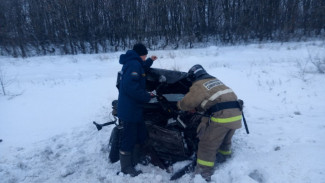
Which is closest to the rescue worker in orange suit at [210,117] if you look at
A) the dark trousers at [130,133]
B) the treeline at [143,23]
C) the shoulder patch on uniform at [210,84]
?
the shoulder patch on uniform at [210,84]

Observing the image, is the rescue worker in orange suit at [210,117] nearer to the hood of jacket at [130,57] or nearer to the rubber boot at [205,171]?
the rubber boot at [205,171]

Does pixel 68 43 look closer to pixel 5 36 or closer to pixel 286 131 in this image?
pixel 5 36

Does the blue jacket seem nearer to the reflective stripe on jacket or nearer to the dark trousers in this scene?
the dark trousers

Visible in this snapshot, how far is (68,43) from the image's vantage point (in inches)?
574

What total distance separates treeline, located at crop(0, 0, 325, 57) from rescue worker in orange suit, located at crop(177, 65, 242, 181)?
11.9m

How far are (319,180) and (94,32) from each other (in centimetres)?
1451

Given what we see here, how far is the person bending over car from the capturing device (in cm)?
303

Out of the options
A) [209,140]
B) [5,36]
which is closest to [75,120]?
[209,140]

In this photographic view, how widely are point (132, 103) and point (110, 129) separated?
165 cm

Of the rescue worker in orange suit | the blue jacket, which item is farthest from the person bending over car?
the rescue worker in orange suit

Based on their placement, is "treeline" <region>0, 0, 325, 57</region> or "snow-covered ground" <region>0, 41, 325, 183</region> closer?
"snow-covered ground" <region>0, 41, 325, 183</region>

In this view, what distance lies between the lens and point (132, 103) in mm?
3135

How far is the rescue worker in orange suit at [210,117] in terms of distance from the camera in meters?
2.90

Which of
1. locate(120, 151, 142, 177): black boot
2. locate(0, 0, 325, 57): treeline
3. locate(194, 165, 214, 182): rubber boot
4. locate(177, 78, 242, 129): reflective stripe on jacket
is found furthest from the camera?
locate(0, 0, 325, 57): treeline
